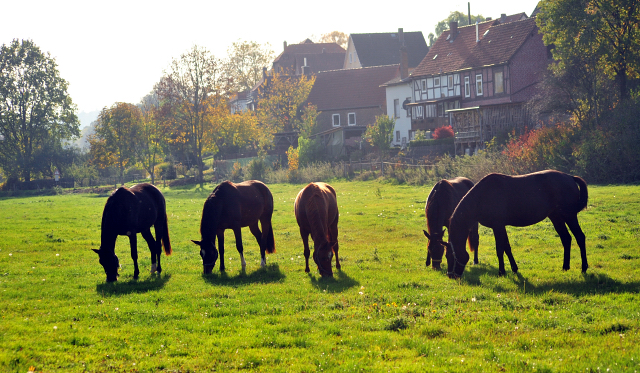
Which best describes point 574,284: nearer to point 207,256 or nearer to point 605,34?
point 207,256

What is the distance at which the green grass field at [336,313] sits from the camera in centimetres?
606

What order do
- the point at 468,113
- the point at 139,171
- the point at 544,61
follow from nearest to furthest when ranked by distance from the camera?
the point at 468,113
the point at 544,61
the point at 139,171

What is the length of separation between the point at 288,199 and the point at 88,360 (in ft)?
79.7

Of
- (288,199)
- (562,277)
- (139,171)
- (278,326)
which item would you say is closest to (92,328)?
(278,326)

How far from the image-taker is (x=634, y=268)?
10039 millimetres

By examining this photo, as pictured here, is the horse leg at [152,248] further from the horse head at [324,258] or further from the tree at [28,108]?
the tree at [28,108]

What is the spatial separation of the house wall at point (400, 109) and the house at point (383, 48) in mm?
17119

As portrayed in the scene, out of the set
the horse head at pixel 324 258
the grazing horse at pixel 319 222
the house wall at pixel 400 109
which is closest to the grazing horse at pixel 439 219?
the grazing horse at pixel 319 222

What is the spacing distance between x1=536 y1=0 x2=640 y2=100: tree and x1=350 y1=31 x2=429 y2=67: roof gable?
48.4 m

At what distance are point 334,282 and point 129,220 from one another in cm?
453

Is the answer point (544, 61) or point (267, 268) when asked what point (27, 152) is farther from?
point (267, 268)

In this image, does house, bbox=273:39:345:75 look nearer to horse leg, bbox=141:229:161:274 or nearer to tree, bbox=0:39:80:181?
tree, bbox=0:39:80:181

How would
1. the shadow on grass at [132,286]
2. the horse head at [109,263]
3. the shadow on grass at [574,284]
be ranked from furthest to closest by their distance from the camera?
the horse head at [109,263] < the shadow on grass at [132,286] < the shadow on grass at [574,284]

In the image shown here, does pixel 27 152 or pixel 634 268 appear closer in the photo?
pixel 634 268
